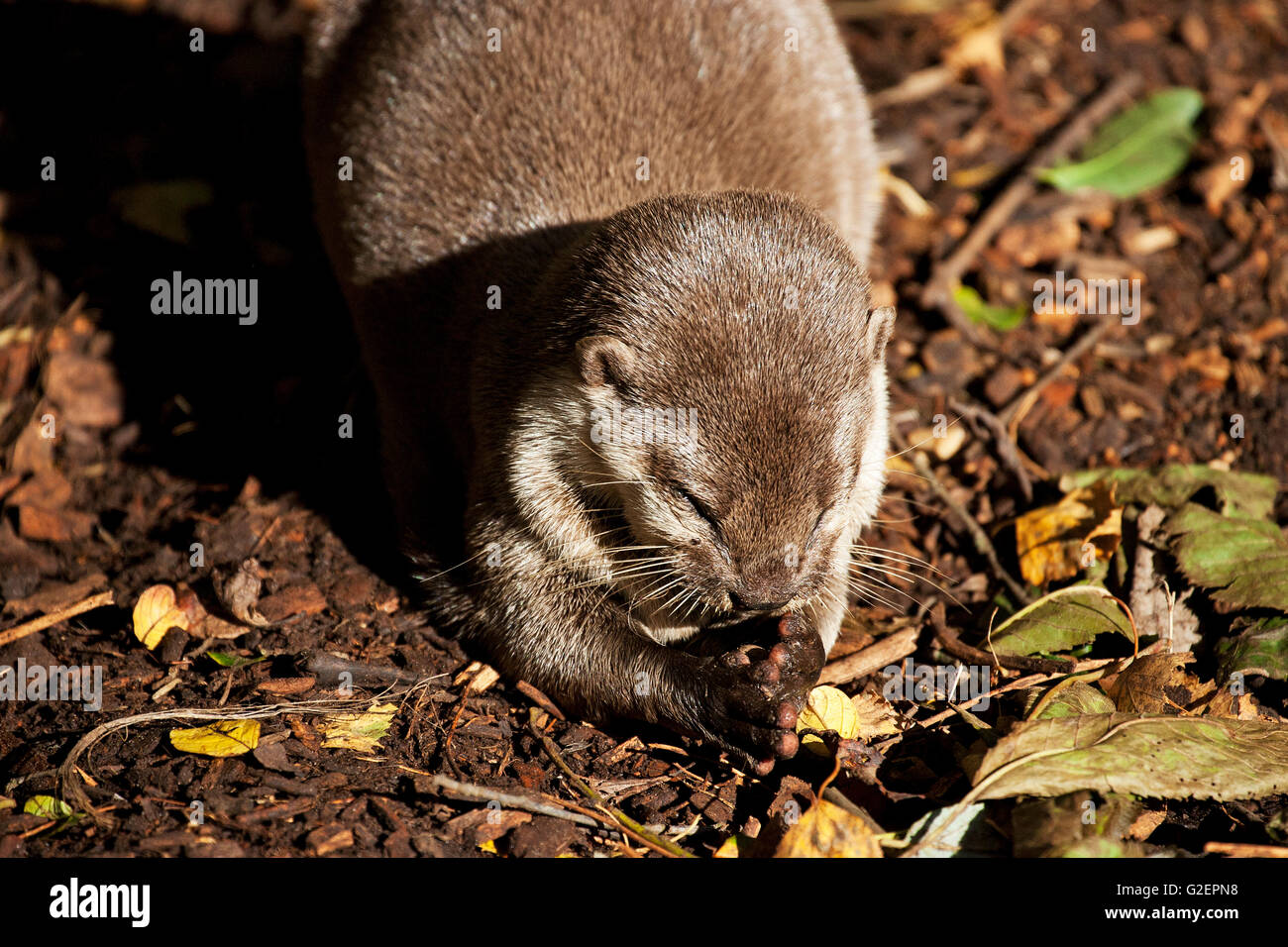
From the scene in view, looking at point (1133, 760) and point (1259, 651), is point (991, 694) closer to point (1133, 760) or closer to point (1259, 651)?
point (1133, 760)

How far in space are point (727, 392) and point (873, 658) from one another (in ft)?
3.95

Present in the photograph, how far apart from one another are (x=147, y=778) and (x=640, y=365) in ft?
5.46

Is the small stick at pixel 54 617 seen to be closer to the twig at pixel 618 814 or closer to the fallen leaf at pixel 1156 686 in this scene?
the twig at pixel 618 814

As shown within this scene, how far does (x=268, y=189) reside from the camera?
545cm

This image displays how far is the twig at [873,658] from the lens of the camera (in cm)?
367

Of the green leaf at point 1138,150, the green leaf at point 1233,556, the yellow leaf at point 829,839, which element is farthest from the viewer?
the green leaf at point 1138,150

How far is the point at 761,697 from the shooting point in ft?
10.4

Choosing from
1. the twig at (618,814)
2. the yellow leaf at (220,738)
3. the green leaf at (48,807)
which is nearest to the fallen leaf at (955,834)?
the twig at (618,814)

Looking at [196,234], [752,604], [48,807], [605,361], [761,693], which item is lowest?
[48,807]

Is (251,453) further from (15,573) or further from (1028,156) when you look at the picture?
(1028,156)

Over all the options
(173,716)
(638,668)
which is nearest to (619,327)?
(638,668)

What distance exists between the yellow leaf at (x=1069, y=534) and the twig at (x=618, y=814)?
1605mm

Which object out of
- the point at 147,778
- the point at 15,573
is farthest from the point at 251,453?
the point at 147,778

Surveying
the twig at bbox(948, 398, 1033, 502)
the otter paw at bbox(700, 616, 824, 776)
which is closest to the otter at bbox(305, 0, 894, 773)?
the otter paw at bbox(700, 616, 824, 776)
